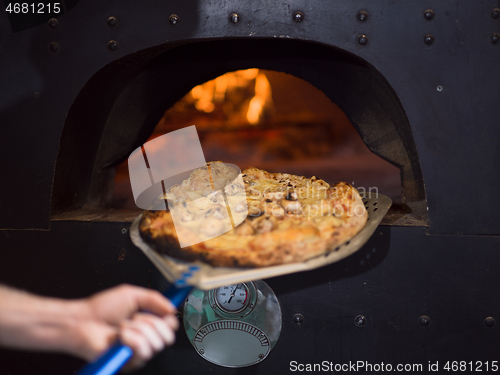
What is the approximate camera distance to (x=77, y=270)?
906 mm

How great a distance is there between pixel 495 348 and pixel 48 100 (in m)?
1.17

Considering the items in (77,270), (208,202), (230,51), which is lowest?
(77,270)

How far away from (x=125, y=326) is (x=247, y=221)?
34 cm

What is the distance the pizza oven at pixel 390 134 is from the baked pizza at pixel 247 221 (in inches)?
7.2

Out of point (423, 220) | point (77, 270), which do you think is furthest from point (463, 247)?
point (77, 270)

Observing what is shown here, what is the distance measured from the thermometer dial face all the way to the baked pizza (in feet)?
0.73

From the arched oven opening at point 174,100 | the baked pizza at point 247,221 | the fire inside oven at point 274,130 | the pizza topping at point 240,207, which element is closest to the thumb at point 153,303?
the baked pizza at point 247,221

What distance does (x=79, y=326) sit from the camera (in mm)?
360


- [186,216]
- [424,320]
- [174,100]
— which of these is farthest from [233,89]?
[424,320]

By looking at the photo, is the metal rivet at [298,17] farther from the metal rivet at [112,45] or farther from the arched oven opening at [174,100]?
the metal rivet at [112,45]

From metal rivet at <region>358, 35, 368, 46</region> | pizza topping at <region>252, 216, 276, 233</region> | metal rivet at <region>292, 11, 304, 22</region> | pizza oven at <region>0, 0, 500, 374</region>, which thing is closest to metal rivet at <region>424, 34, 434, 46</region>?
pizza oven at <region>0, 0, 500, 374</region>

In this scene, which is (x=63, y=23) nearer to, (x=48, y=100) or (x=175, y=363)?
(x=48, y=100)

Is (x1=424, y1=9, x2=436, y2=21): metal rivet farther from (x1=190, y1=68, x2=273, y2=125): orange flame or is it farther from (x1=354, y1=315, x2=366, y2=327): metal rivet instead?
(x1=190, y1=68, x2=273, y2=125): orange flame

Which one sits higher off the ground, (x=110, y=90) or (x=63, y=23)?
(x=63, y=23)
